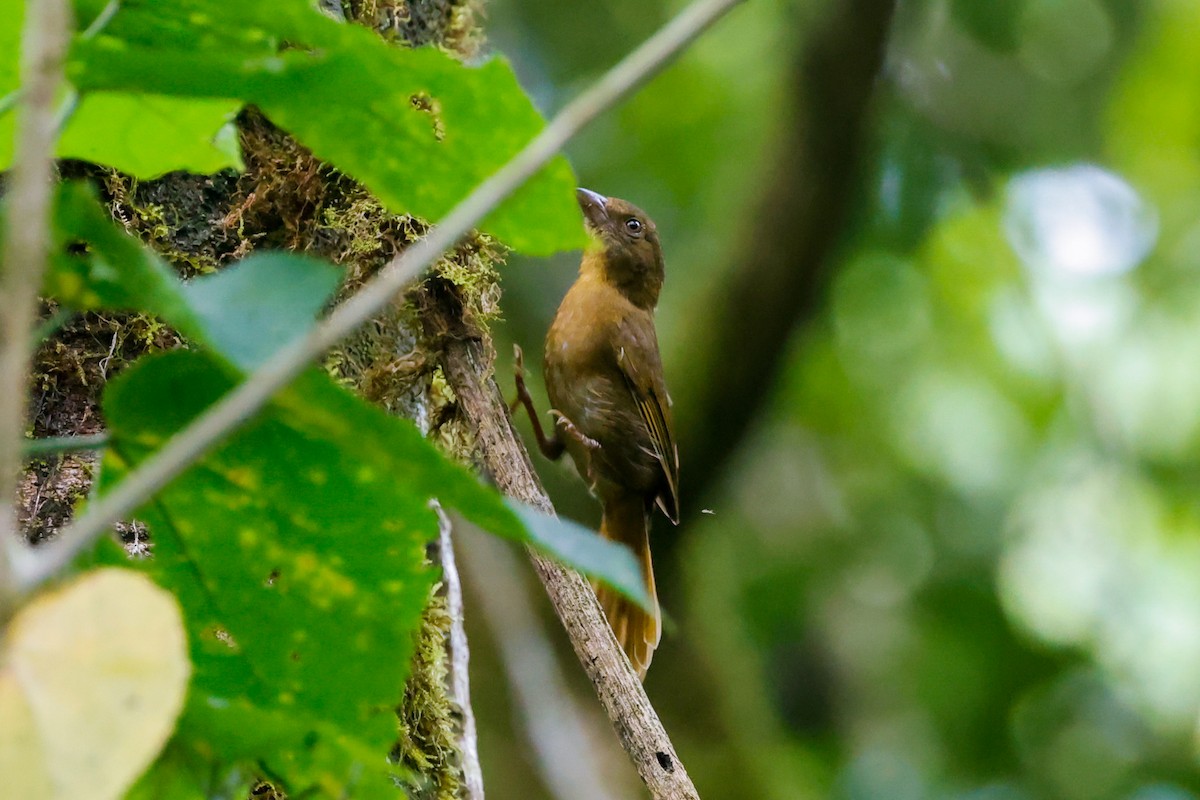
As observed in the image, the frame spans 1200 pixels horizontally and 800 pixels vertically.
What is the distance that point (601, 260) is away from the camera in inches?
160

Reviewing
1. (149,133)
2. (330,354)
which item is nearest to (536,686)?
(330,354)

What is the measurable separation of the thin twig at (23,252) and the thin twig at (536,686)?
3.11 meters

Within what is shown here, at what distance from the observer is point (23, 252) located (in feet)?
1.65

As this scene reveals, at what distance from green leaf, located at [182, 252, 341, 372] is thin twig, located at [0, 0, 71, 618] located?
13 centimetres

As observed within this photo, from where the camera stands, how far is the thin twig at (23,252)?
1.63ft

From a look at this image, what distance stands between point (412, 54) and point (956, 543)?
228 inches

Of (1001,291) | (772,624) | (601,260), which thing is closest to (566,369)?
(601,260)

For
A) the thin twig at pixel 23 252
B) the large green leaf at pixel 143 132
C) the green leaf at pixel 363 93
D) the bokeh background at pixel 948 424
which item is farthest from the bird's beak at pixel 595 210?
the thin twig at pixel 23 252

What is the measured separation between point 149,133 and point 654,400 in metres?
2.93

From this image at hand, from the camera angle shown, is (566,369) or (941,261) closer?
(566,369)

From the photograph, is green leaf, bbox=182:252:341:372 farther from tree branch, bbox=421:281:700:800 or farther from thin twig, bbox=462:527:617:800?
thin twig, bbox=462:527:617:800

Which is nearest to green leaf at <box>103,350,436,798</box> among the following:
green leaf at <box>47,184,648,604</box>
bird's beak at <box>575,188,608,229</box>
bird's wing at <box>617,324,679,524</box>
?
green leaf at <box>47,184,648,604</box>

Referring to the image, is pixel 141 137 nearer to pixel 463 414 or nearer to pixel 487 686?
pixel 463 414

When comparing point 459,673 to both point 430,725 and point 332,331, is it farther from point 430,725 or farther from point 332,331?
point 332,331
